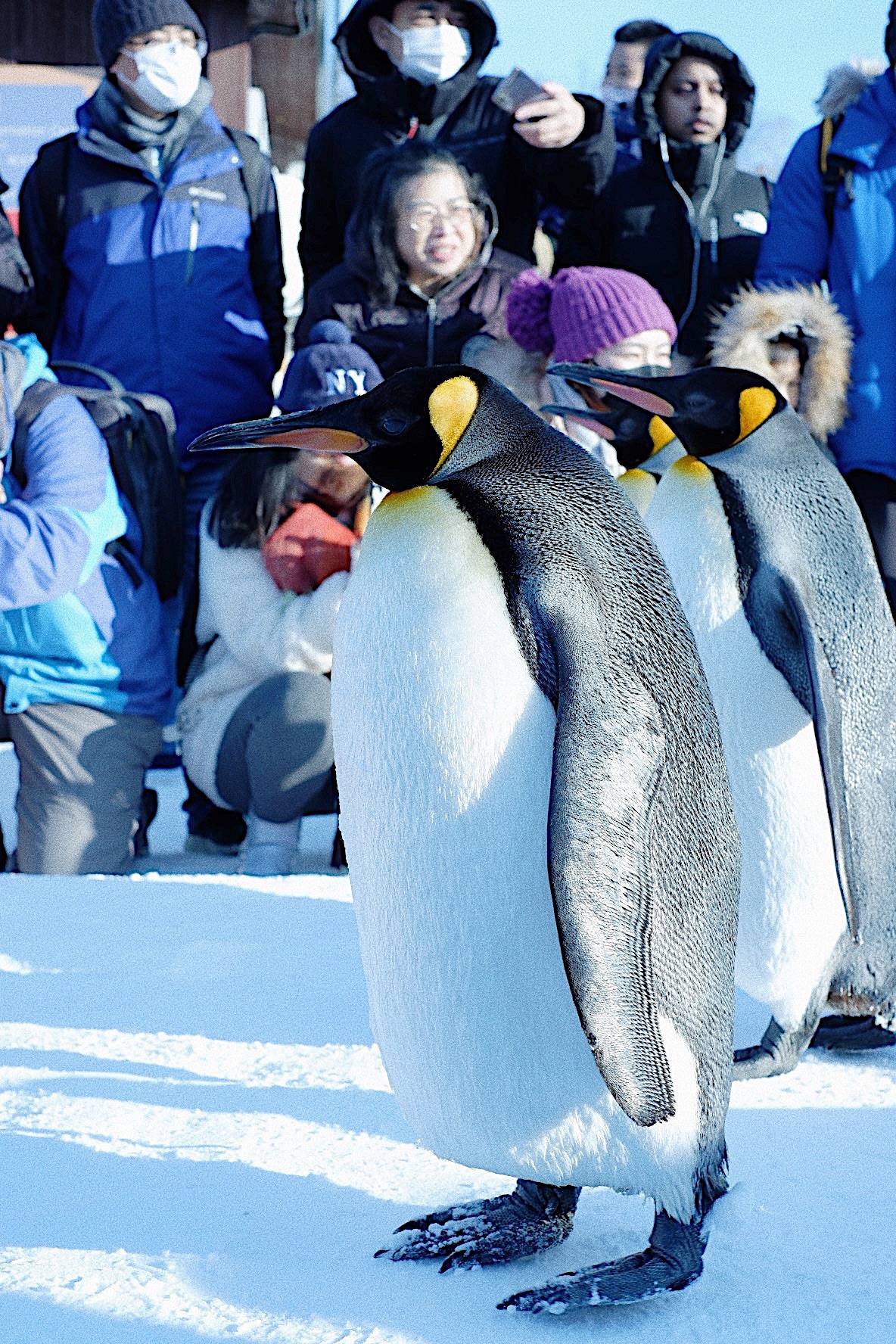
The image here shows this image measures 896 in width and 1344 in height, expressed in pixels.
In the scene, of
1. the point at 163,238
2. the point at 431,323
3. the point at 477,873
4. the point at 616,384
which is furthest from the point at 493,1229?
the point at 163,238

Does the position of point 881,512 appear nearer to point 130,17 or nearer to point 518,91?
point 518,91

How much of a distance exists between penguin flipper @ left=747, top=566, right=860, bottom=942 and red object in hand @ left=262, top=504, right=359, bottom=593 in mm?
1244

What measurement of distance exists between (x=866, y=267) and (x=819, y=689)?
1416 millimetres

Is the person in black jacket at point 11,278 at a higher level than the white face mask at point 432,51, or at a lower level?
lower

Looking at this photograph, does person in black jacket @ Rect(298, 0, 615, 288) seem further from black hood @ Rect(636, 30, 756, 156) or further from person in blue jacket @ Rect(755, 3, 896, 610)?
person in blue jacket @ Rect(755, 3, 896, 610)

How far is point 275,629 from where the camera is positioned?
231 cm

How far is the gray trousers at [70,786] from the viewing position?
2262 mm

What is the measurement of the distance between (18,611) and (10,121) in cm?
241

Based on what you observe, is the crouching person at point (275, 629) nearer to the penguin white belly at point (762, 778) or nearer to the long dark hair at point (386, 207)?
the long dark hair at point (386, 207)

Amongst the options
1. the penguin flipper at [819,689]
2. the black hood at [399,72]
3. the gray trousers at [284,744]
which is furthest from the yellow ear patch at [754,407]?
the black hood at [399,72]

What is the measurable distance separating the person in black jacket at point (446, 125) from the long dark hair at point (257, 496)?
57 centimetres

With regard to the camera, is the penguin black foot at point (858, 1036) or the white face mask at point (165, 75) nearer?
the penguin black foot at point (858, 1036)

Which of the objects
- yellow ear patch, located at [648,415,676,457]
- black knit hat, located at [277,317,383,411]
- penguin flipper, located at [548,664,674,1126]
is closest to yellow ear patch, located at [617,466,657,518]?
yellow ear patch, located at [648,415,676,457]

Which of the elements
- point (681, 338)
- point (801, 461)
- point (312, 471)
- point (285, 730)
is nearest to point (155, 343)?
point (312, 471)
